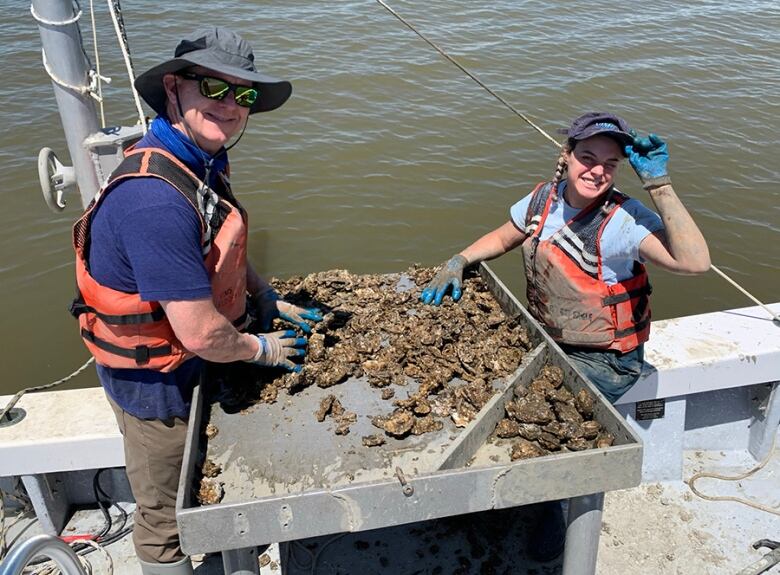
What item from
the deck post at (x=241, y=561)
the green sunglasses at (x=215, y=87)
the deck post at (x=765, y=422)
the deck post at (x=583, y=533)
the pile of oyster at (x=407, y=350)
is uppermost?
the green sunglasses at (x=215, y=87)

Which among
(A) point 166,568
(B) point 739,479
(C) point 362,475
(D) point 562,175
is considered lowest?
(B) point 739,479

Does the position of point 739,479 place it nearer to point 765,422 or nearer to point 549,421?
point 765,422

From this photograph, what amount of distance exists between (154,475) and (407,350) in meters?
1.20

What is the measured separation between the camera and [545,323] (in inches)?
134

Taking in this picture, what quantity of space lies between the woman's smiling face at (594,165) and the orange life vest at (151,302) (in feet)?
4.86

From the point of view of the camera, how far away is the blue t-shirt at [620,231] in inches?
115

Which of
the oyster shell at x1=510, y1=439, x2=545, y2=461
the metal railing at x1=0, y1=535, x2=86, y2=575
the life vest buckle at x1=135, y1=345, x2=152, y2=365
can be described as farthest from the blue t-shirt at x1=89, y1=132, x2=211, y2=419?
the oyster shell at x1=510, y1=439, x2=545, y2=461

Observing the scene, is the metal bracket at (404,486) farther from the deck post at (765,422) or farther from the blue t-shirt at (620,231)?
the deck post at (765,422)

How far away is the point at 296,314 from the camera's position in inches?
125

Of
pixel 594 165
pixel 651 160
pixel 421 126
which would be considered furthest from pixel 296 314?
pixel 421 126

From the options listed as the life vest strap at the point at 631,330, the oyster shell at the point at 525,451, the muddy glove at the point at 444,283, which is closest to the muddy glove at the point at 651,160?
the life vest strap at the point at 631,330

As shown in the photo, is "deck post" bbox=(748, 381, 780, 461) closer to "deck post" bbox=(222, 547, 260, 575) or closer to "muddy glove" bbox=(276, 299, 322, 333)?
"muddy glove" bbox=(276, 299, 322, 333)

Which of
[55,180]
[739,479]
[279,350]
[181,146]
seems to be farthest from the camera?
[739,479]

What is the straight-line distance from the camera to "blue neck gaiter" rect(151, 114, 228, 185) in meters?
2.45
